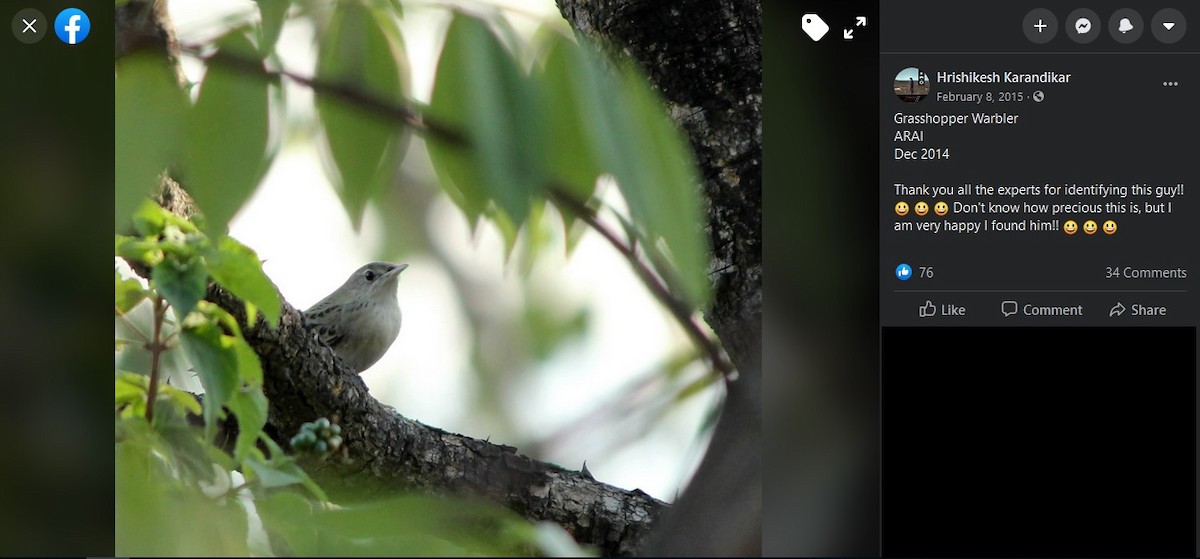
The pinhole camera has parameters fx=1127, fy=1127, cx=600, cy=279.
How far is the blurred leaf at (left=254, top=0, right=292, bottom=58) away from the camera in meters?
1.04

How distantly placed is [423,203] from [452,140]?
8.73 ft

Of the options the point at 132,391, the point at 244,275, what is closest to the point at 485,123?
the point at 244,275

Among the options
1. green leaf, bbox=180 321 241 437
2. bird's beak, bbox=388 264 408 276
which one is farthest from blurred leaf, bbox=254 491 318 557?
bird's beak, bbox=388 264 408 276

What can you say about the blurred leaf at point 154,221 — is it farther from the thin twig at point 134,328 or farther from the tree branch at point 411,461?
A: the tree branch at point 411,461

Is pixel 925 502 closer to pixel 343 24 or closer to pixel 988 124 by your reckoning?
pixel 988 124

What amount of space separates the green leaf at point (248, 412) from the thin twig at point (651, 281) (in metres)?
0.37

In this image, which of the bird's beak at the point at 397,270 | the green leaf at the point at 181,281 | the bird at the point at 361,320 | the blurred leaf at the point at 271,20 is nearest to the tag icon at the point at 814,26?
the blurred leaf at the point at 271,20

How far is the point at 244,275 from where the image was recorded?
3.71ft

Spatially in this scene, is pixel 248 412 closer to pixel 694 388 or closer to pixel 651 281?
pixel 651 281

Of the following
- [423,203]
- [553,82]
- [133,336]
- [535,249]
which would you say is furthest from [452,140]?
[423,203]

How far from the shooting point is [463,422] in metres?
3.28
